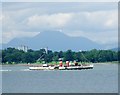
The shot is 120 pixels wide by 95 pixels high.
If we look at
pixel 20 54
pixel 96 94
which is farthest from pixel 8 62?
pixel 96 94

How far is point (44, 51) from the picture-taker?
8550cm

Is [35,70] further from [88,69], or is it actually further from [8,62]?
[8,62]

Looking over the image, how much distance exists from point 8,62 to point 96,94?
178 feet

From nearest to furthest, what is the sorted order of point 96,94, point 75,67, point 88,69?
point 96,94, point 75,67, point 88,69

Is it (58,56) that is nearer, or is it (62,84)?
(62,84)

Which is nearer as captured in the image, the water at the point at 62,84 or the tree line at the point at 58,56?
the water at the point at 62,84

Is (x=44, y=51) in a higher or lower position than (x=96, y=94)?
higher

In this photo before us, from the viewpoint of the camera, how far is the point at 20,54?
76.9 metres

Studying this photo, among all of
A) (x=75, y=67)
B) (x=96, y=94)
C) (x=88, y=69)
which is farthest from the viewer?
(x=88, y=69)

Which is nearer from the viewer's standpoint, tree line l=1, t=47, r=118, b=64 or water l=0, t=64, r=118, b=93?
water l=0, t=64, r=118, b=93

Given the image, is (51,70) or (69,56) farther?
(69,56)

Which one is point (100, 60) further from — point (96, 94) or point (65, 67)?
point (96, 94)

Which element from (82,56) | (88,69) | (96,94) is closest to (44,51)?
(82,56)

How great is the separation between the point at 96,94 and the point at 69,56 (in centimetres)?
5438
